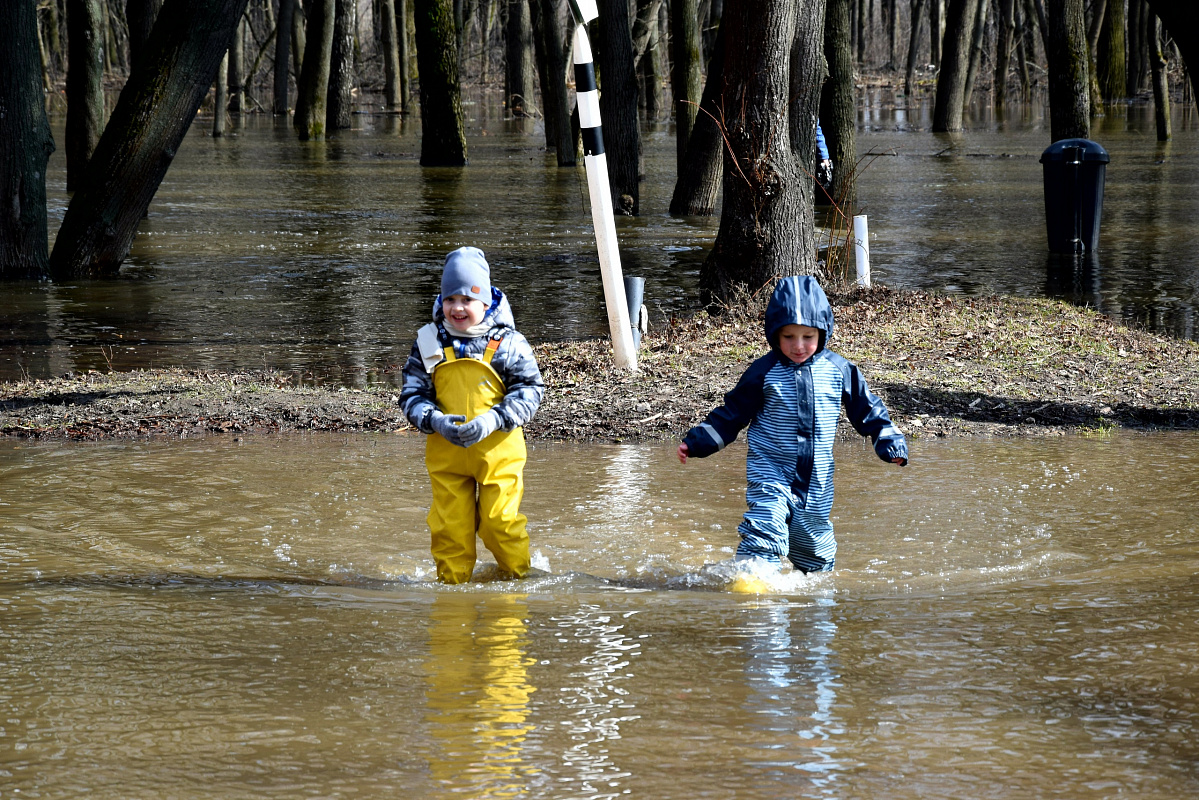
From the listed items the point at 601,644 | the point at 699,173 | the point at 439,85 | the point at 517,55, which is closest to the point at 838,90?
the point at 699,173

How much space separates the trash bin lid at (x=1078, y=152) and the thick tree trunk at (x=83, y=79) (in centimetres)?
1166

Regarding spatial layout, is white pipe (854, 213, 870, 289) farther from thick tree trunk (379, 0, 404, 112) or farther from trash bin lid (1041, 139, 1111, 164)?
thick tree trunk (379, 0, 404, 112)

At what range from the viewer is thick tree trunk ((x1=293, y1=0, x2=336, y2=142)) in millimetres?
29359

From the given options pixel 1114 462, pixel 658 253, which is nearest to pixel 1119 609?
pixel 1114 462

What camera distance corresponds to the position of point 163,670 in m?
3.54

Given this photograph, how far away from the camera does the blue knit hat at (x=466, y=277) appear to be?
450cm

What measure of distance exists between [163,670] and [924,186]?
19032 mm

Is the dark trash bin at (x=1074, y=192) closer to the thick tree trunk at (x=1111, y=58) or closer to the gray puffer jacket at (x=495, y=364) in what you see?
the gray puffer jacket at (x=495, y=364)

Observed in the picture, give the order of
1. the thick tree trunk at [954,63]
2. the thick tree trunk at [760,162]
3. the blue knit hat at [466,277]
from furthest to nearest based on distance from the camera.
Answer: the thick tree trunk at [954,63] → the thick tree trunk at [760,162] → the blue knit hat at [466,277]

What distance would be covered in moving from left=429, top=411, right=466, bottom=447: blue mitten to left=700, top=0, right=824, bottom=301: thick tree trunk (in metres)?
5.65

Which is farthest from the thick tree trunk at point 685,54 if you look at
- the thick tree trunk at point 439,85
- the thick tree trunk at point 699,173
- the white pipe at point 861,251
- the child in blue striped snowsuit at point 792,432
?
the child in blue striped snowsuit at point 792,432

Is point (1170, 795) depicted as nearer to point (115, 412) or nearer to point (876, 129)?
point (115, 412)

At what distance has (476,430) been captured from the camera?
4402 mm

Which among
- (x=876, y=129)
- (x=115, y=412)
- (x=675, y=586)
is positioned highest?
(x=876, y=129)
